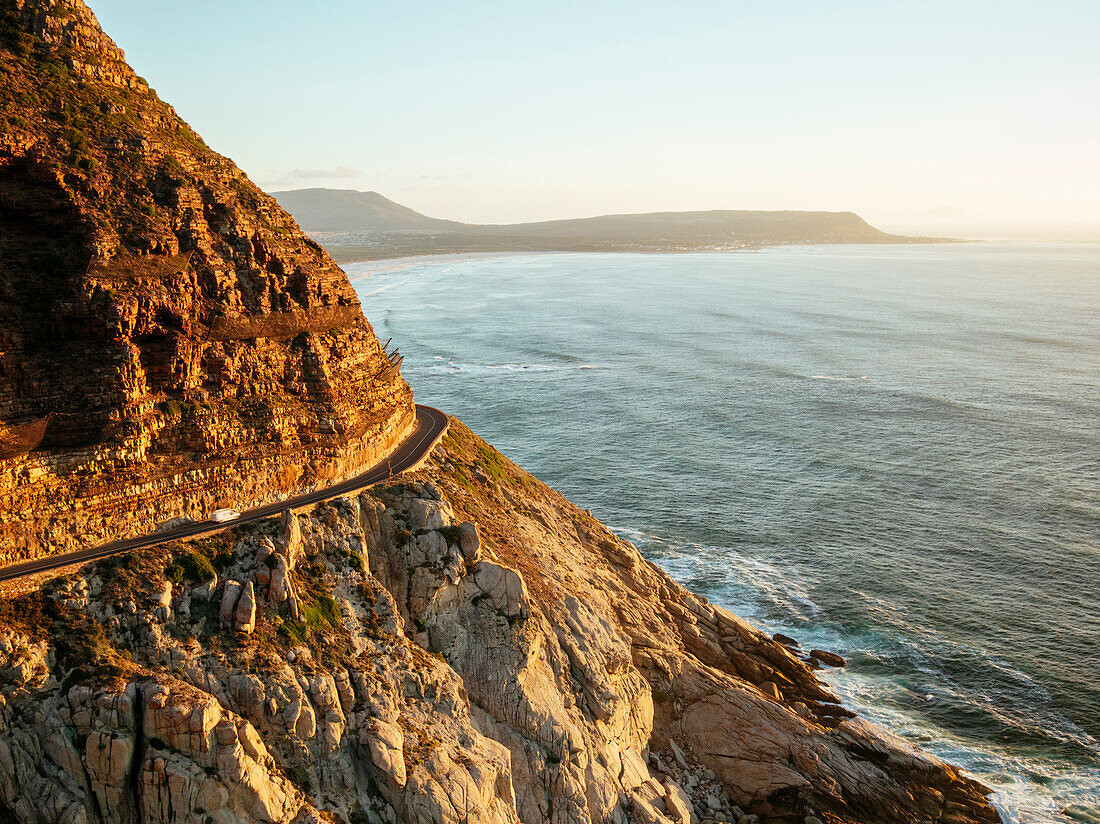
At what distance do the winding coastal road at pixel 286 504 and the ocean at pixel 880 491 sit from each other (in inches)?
947

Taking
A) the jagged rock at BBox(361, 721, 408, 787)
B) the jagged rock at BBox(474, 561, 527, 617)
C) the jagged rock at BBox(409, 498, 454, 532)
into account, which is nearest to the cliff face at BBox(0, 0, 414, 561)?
the jagged rock at BBox(409, 498, 454, 532)

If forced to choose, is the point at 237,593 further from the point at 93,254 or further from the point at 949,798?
the point at 949,798

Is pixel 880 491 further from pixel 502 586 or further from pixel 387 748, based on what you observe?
pixel 387 748

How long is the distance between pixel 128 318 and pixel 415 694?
19707mm

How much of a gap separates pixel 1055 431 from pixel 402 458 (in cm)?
8270

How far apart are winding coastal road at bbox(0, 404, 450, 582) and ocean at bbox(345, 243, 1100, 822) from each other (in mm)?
24066

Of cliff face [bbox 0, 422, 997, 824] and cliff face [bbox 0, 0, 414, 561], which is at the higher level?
cliff face [bbox 0, 0, 414, 561]

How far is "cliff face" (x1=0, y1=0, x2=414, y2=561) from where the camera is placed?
32.8 m

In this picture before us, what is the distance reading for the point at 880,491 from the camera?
79.8 m

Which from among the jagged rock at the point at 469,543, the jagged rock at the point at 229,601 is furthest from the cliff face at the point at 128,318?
the jagged rock at the point at 469,543

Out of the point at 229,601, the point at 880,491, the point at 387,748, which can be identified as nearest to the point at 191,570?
the point at 229,601

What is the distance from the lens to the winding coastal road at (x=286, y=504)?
30.9 meters

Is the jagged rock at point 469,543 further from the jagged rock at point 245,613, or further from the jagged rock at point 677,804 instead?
the jagged rock at point 677,804

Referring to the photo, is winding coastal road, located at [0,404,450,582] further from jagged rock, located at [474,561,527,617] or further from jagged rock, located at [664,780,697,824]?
jagged rock, located at [664,780,697,824]
